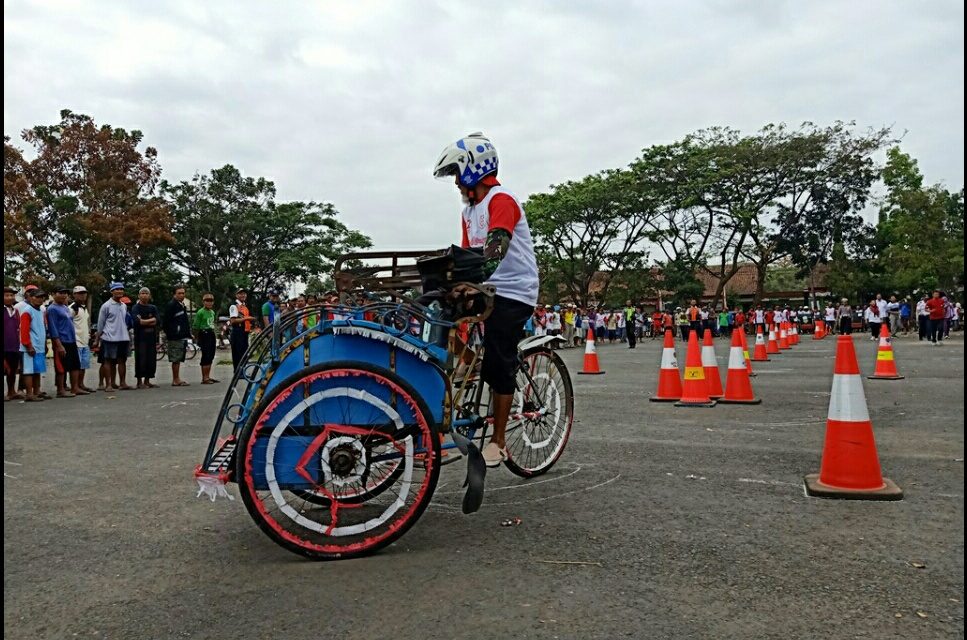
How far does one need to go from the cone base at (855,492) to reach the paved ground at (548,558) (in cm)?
8

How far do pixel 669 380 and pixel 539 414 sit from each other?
14.1 ft

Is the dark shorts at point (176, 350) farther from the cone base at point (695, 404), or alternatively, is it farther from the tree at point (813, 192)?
the tree at point (813, 192)

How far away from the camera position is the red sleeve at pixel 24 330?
1045 centimetres

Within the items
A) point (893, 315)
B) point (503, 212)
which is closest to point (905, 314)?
point (893, 315)

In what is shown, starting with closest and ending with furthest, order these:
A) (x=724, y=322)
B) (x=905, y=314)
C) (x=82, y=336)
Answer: (x=82, y=336) → (x=905, y=314) → (x=724, y=322)

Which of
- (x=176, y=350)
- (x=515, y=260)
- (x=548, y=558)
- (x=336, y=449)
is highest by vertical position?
(x=515, y=260)

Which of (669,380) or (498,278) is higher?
(498,278)


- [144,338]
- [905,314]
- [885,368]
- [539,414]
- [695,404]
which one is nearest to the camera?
[539,414]

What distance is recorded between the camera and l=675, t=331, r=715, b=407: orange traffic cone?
27.0 feet

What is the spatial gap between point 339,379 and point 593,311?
30.7 m

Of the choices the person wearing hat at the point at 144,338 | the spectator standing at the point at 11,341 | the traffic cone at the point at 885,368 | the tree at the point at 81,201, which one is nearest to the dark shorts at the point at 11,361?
the spectator standing at the point at 11,341

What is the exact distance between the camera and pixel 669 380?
28.9 ft

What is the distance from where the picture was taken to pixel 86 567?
3.24 metres

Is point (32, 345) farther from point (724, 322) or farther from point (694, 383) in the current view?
point (724, 322)
